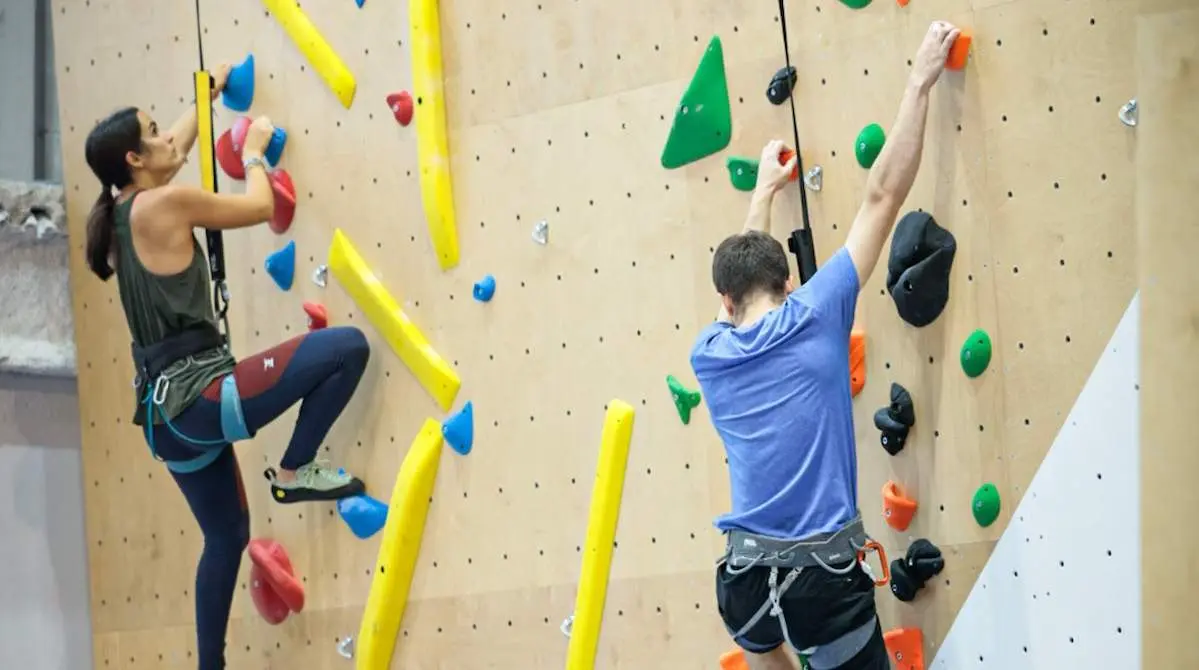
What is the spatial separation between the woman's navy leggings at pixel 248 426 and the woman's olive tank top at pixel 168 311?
1.3 inches

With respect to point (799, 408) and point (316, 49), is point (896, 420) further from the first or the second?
point (316, 49)

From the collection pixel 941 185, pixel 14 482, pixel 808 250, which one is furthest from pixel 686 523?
pixel 14 482

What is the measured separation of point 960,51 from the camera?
9.65 feet

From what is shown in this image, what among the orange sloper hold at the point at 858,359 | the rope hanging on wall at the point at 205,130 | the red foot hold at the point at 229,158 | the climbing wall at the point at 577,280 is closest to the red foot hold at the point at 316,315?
the climbing wall at the point at 577,280

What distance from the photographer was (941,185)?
2988 millimetres

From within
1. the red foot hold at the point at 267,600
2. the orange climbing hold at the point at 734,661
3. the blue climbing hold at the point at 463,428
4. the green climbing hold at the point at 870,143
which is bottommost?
the orange climbing hold at the point at 734,661

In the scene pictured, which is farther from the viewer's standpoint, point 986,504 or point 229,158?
point 229,158

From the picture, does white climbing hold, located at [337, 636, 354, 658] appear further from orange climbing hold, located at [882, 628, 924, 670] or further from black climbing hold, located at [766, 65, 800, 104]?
→ black climbing hold, located at [766, 65, 800, 104]

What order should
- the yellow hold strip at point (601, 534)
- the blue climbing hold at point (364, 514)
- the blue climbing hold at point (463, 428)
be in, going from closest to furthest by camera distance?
1. the yellow hold strip at point (601, 534)
2. the blue climbing hold at point (463, 428)
3. the blue climbing hold at point (364, 514)

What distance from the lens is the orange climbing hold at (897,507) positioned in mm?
2994

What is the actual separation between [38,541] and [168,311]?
1.17 meters

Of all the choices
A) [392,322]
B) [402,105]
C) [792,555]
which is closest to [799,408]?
[792,555]

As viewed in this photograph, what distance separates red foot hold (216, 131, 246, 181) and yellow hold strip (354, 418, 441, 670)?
33.5 inches

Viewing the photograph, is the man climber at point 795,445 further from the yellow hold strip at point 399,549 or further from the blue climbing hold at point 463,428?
the yellow hold strip at point 399,549
